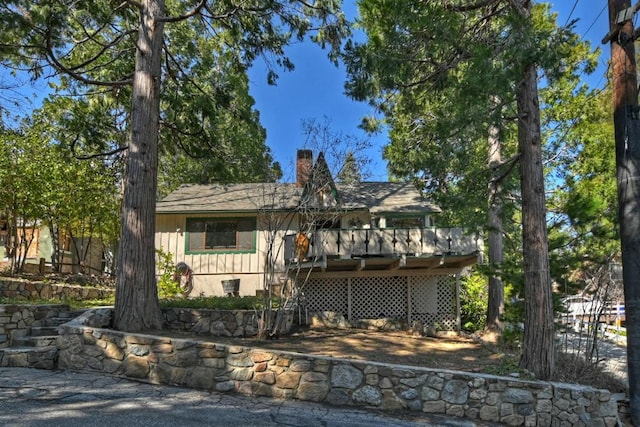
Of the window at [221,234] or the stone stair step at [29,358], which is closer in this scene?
the stone stair step at [29,358]

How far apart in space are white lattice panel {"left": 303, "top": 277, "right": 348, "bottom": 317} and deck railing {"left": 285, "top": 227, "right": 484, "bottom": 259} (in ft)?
5.51

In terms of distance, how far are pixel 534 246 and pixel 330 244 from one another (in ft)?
19.4

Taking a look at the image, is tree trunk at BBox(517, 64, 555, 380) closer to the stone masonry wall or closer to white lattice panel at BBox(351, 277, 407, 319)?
the stone masonry wall

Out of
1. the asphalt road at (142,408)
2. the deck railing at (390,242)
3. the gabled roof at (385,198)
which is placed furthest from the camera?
the gabled roof at (385,198)

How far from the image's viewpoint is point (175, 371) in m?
6.24

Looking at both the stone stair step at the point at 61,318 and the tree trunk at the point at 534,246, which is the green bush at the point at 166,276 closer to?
the stone stair step at the point at 61,318

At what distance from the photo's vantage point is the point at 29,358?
21.7 ft

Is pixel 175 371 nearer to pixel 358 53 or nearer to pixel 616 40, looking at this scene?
pixel 358 53

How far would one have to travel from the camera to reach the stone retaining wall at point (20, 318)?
762 cm

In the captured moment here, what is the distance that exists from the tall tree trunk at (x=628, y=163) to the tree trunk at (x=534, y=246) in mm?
970

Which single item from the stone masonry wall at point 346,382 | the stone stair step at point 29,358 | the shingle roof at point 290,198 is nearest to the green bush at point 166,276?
the shingle roof at point 290,198

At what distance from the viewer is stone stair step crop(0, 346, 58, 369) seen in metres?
6.57

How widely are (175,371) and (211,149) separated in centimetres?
693

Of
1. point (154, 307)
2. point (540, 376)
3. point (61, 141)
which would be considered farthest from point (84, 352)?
point (61, 141)
